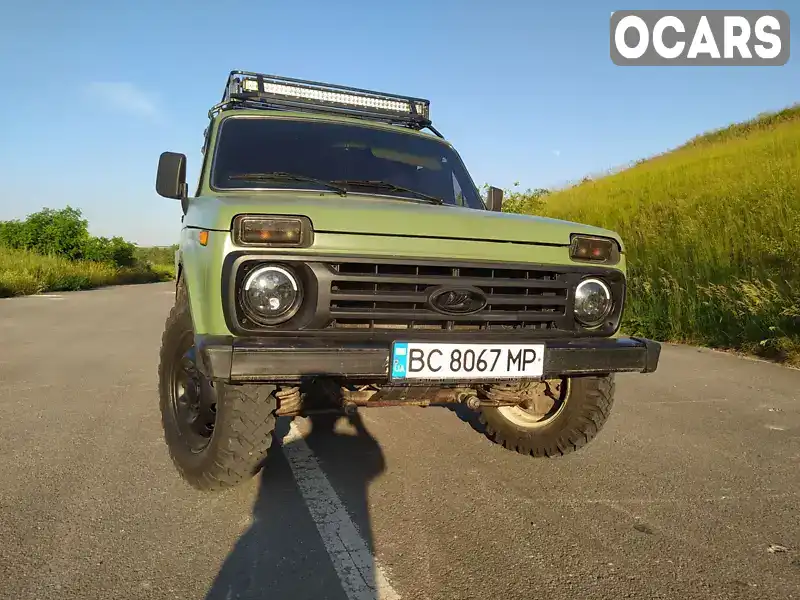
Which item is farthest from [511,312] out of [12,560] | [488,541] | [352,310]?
[12,560]

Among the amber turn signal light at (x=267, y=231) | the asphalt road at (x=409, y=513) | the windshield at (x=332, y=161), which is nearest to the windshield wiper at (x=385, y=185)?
the windshield at (x=332, y=161)

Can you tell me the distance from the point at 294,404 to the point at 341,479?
504mm

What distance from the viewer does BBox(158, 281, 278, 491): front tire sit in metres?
2.79

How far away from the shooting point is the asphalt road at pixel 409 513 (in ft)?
7.55

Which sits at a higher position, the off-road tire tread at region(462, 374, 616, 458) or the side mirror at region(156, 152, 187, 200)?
the side mirror at region(156, 152, 187, 200)

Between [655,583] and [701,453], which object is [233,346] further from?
[701,453]

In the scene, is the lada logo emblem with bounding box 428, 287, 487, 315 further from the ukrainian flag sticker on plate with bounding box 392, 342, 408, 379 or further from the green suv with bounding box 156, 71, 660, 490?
the ukrainian flag sticker on plate with bounding box 392, 342, 408, 379

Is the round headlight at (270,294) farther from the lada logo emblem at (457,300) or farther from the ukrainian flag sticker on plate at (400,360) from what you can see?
the lada logo emblem at (457,300)

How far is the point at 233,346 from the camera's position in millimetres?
2428

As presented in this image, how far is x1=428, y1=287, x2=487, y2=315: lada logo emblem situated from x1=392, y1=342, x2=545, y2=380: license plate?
0.20 m

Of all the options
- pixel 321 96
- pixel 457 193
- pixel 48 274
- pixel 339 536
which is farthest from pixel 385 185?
pixel 48 274

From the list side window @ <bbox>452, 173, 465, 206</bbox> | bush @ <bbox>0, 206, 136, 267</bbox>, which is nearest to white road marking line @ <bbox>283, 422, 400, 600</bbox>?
side window @ <bbox>452, 173, 465, 206</bbox>

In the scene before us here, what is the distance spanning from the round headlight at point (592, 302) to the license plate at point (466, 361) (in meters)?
0.42

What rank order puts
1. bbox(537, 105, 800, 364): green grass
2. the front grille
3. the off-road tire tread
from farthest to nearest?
bbox(537, 105, 800, 364): green grass < the off-road tire tread < the front grille
